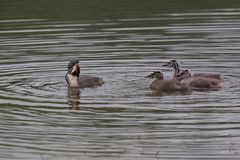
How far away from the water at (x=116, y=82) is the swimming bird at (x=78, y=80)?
156mm

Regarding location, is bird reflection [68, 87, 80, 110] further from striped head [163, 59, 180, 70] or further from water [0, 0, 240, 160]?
striped head [163, 59, 180, 70]

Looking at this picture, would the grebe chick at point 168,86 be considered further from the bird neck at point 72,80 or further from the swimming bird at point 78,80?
the bird neck at point 72,80

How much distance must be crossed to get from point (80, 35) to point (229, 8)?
6.72 metres

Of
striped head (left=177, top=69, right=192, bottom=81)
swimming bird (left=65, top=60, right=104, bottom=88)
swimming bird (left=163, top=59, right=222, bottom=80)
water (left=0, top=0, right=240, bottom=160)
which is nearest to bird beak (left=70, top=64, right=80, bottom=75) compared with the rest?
swimming bird (left=65, top=60, right=104, bottom=88)

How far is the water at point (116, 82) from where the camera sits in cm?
1303

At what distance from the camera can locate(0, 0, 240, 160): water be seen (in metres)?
13.0

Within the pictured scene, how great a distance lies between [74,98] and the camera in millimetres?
17016

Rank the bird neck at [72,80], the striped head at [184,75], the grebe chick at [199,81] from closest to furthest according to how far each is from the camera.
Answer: the grebe chick at [199,81] < the striped head at [184,75] < the bird neck at [72,80]

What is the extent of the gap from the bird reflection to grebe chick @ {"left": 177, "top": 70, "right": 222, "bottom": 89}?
2.02 meters

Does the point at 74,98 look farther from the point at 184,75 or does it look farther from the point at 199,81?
the point at 199,81

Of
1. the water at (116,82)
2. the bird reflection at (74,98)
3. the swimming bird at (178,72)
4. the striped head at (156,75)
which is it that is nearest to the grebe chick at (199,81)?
the swimming bird at (178,72)

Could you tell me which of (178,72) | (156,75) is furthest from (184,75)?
(156,75)

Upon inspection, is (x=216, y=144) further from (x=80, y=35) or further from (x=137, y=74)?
(x=80, y=35)

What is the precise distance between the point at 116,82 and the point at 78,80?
0.76 meters
